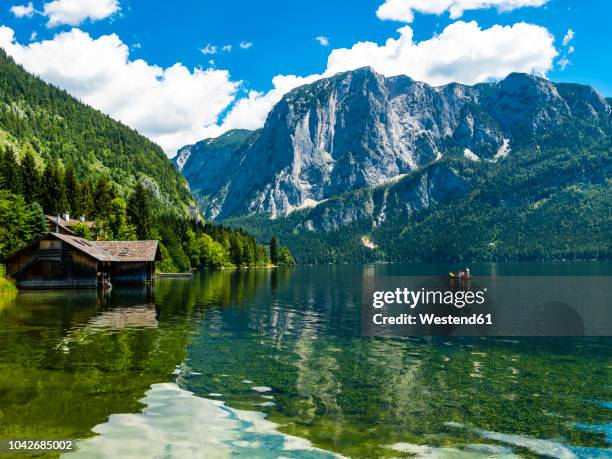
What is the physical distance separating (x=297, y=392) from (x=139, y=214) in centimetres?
11343

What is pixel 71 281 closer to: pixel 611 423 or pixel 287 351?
pixel 287 351

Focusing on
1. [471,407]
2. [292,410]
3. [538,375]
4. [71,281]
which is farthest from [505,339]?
[71,281]

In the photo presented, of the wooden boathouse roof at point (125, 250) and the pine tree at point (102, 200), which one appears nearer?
the wooden boathouse roof at point (125, 250)

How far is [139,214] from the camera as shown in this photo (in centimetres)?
12319

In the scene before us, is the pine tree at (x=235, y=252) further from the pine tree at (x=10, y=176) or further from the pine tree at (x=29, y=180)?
the pine tree at (x=10, y=176)

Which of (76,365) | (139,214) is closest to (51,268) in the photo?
(139,214)

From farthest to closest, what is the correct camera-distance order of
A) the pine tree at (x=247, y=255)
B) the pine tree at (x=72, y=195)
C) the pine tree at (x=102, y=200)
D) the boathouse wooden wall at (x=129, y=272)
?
the pine tree at (x=247, y=255) < the pine tree at (x=102, y=200) < the pine tree at (x=72, y=195) < the boathouse wooden wall at (x=129, y=272)

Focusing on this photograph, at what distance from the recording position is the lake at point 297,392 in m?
12.7

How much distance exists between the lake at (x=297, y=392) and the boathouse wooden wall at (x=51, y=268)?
40.1 m

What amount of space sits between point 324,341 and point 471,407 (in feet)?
47.9

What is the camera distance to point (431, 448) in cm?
1227

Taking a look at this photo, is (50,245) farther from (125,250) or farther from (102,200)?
(102,200)

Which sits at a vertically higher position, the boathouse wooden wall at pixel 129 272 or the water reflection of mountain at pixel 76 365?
the boathouse wooden wall at pixel 129 272

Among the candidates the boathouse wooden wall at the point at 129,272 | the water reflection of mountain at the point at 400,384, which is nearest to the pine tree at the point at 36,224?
the boathouse wooden wall at the point at 129,272
